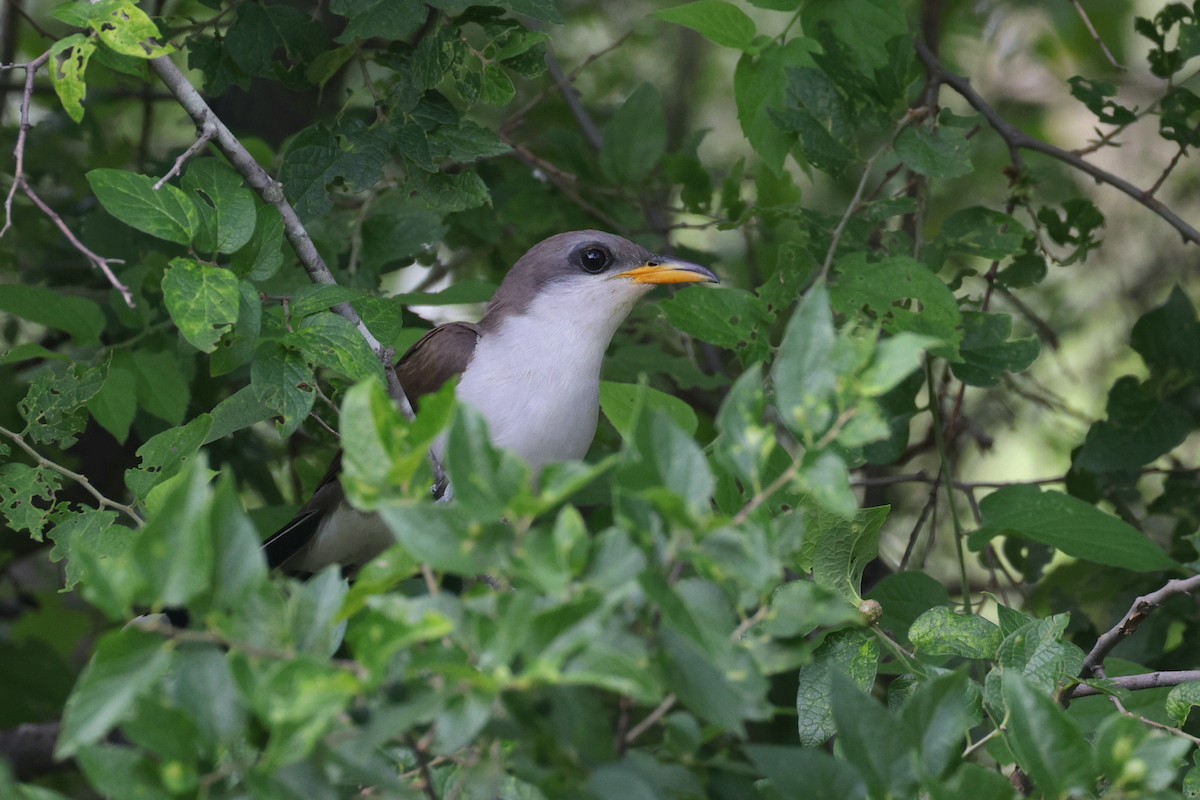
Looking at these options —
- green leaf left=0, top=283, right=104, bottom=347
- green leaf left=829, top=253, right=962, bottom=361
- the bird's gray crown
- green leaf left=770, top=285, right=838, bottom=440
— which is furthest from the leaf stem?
green leaf left=0, top=283, right=104, bottom=347

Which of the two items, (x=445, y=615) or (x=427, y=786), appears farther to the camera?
(x=427, y=786)

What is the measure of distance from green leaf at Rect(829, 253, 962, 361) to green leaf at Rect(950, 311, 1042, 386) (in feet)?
0.79

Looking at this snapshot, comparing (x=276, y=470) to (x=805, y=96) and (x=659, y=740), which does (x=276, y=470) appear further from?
(x=659, y=740)

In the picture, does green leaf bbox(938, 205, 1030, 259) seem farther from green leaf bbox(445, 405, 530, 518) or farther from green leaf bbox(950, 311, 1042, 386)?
green leaf bbox(445, 405, 530, 518)

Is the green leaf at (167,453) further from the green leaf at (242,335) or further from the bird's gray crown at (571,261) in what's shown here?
the bird's gray crown at (571,261)

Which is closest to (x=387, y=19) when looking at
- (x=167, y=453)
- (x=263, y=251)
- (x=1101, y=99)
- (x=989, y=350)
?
(x=263, y=251)

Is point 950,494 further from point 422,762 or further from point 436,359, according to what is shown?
point 422,762

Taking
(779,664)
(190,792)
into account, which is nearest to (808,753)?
(779,664)

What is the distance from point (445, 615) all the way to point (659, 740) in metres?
0.81

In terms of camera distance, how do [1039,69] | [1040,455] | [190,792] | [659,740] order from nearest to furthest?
1. [190,792]
2. [659,740]
3. [1040,455]
4. [1039,69]

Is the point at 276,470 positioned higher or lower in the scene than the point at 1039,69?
lower

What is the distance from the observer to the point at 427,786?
1711 millimetres

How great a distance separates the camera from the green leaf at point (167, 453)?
247cm

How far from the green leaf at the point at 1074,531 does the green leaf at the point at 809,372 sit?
1.75 meters
